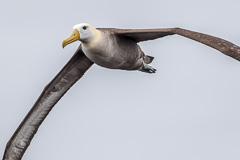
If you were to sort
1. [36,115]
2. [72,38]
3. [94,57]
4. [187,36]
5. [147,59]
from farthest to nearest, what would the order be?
[36,115], [147,59], [94,57], [72,38], [187,36]

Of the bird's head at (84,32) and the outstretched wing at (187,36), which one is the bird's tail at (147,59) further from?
the bird's head at (84,32)

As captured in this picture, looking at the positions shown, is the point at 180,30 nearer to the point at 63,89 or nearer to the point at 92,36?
the point at 92,36

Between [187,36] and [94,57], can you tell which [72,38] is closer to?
[94,57]

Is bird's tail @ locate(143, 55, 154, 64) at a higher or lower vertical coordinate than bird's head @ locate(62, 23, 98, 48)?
lower

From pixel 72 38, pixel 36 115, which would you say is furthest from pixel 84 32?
pixel 36 115

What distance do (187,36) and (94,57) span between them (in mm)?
2899

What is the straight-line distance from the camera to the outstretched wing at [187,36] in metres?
18.9

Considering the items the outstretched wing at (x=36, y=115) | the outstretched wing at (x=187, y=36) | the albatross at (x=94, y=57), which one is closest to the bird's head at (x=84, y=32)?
the albatross at (x=94, y=57)

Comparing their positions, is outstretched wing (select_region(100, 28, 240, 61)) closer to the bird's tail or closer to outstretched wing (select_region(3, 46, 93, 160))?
the bird's tail

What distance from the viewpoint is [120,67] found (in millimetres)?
22547

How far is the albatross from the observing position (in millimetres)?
20223

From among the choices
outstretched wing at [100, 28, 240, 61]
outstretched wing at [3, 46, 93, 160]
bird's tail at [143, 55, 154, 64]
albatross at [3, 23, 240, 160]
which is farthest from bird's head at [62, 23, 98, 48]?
outstretched wing at [3, 46, 93, 160]

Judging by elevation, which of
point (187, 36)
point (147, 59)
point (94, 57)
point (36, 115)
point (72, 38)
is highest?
point (187, 36)

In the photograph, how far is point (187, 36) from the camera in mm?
19797
